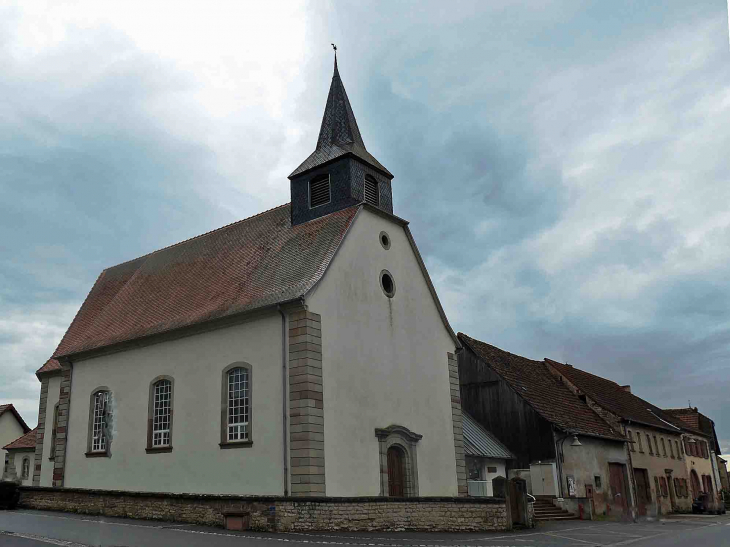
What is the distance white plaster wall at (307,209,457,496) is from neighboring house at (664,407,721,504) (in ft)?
102

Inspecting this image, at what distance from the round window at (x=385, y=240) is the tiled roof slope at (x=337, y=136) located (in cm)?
269

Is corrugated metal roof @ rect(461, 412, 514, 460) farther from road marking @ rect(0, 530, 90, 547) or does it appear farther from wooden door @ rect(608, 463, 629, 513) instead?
road marking @ rect(0, 530, 90, 547)

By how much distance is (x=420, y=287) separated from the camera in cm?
2516

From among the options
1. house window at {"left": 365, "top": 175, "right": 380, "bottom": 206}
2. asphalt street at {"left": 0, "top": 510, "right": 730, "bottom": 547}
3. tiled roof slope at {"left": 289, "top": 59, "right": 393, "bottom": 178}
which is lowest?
asphalt street at {"left": 0, "top": 510, "right": 730, "bottom": 547}

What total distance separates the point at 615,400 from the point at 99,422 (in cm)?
2888

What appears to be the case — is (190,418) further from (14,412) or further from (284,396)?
(14,412)

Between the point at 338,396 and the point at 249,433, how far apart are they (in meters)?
2.74

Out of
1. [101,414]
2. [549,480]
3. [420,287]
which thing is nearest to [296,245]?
[420,287]

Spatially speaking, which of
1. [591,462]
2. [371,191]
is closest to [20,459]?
[371,191]

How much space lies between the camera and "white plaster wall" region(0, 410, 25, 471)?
2130 inches

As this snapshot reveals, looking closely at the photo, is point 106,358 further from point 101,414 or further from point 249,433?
point 249,433

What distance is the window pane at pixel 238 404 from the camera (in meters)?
20.6

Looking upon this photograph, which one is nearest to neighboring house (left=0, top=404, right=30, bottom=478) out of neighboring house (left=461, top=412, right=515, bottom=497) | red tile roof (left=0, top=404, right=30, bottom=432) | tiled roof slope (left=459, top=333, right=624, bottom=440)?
red tile roof (left=0, top=404, right=30, bottom=432)

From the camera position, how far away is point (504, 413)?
31.2 m
